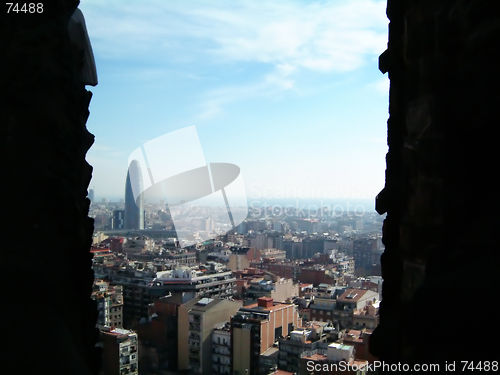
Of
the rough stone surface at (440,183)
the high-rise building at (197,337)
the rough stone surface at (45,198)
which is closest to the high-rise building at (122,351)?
the high-rise building at (197,337)

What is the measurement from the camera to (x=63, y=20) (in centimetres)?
50

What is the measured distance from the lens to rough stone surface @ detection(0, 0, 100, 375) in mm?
410

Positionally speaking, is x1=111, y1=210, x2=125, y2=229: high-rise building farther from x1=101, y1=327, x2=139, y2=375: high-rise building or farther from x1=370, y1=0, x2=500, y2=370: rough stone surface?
x1=370, y1=0, x2=500, y2=370: rough stone surface

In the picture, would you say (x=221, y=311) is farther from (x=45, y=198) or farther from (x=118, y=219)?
(x=118, y=219)

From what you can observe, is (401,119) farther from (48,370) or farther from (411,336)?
(48,370)

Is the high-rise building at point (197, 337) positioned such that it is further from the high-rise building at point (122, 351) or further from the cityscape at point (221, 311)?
the high-rise building at point (122, 351)

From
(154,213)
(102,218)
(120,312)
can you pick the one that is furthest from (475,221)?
(102,218)

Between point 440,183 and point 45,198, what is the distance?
31 cm

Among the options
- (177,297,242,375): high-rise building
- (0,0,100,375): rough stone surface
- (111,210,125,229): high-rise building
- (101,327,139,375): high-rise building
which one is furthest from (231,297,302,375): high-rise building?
(111,210,125,229): high-rise building

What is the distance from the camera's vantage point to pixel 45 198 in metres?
0.46

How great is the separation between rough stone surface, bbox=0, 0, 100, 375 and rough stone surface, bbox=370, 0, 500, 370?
252 mm

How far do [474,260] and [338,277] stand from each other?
43.6ft

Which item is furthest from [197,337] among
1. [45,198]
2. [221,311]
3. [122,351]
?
[45,198]

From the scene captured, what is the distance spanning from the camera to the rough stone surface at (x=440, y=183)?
274 mm
